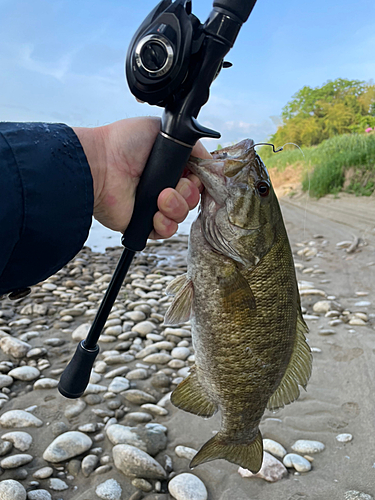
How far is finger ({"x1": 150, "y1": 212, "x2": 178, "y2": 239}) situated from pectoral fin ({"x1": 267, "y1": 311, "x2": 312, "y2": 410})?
0.73 meters

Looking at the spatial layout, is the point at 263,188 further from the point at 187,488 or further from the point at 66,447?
the point at 66,447

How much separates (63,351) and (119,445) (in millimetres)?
1840

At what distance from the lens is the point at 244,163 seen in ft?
6.07

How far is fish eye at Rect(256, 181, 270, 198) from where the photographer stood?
189 cm

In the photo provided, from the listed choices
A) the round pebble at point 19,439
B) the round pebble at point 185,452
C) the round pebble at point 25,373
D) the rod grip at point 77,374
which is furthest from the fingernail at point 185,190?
the round pebble at point 25,373

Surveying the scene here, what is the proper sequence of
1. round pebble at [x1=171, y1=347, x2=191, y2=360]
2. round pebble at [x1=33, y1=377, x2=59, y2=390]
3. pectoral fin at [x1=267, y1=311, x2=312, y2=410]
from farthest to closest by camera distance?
round pebble at [x1=171, y1=347, x2=191, y2=360] → round pebble at [x1=33, y1=377, x2=59, y2=390] → pectoral fin at [x1=267, y1=311, x2=312, y2=410]

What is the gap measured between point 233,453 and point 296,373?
19.9 inches

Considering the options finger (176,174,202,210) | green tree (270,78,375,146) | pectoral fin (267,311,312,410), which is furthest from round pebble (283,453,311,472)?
green tree (270,78,375,146)

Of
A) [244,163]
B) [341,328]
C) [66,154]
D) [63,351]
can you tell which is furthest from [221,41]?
[341,328]

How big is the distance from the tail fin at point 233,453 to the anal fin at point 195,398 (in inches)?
6.1

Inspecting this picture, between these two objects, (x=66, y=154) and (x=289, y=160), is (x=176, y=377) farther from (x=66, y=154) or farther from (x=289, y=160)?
(x=289, y=160)

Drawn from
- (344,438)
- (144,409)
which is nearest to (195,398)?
(144,409)

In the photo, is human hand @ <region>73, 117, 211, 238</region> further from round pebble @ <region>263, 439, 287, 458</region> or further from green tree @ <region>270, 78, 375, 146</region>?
green tree @ <region>270, 78, 375, 146</region>

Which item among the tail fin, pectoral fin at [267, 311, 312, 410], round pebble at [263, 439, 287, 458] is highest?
pectoral fin at [267, 311, 312, 410]
